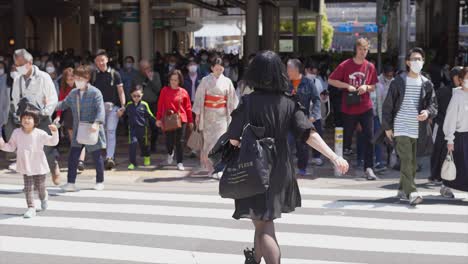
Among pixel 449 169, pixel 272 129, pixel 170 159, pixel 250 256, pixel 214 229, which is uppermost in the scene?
pixel 272 129

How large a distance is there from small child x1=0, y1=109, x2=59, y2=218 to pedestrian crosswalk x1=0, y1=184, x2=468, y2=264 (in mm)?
412

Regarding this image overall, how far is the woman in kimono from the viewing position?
426 inches

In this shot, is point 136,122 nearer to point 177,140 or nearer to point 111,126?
point 111,126

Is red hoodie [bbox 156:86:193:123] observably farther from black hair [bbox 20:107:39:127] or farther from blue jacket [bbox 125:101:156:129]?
black hair [bbox 20:107:39:127]

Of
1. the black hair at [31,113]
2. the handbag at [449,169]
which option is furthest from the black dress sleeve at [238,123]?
the handbag at [449,169]

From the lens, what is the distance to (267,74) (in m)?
5.32

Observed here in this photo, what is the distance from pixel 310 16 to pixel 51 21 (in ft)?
66.7

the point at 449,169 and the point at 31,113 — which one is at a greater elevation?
the point at 31,113

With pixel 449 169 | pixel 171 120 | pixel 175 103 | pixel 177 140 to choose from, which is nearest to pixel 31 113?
pixel 171 120

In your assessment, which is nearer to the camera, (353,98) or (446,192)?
(446,192)

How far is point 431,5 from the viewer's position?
35.4m

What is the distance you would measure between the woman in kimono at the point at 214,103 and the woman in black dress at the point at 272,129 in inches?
210

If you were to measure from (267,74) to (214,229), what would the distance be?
309 cm

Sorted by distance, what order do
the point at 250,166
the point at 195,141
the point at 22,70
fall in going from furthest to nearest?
the point at 195,141, the point at 22,70, the point at 250,166
